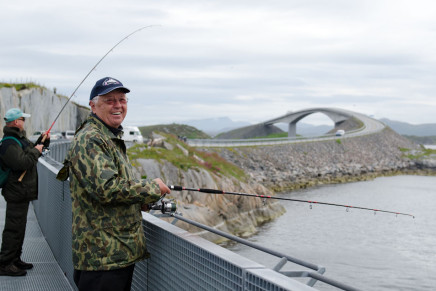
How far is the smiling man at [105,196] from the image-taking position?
3.13 metres

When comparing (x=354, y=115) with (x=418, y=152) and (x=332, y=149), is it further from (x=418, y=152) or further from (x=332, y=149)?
(x=332, y=149)

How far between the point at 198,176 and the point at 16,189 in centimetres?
2402

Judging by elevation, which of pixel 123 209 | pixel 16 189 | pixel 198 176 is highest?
pixel 123 209

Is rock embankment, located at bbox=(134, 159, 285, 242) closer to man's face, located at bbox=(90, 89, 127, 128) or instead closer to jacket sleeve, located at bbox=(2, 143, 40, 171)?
jacket sleeve, located at bbox=(2, 143, 40, 171)

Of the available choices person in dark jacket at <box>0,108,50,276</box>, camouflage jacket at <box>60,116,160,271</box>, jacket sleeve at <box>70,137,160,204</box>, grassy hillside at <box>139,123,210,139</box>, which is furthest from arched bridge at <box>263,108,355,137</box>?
jacket sleeve at <box>70,137,160,204</box>

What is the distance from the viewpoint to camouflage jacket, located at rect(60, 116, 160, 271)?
3.12 metres

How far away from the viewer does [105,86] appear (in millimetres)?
3334

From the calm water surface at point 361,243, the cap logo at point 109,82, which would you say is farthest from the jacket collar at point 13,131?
the calm water surface at point 361,243

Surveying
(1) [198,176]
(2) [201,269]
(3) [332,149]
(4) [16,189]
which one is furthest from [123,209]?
(3) [332,149]

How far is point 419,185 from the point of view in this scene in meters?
62.4

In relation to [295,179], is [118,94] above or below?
above

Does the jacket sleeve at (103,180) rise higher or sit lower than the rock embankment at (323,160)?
higher

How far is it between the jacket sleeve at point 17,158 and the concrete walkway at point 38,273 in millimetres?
1273

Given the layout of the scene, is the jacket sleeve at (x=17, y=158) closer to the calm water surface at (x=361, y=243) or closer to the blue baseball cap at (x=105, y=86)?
the blue baseball cap at (x=105, y=86)
